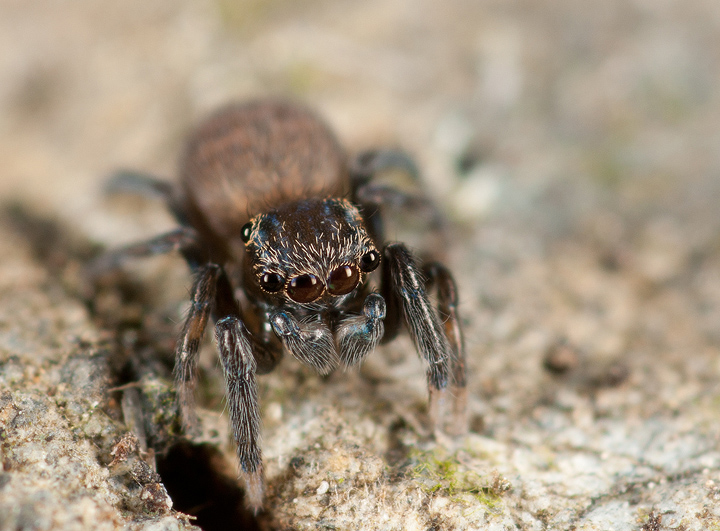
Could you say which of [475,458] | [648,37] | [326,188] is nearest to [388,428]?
[475,458]

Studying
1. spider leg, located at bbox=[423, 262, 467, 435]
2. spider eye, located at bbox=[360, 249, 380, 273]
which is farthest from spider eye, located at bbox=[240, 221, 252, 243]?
spider leg, located at bbox=[423, 262, 467, 435]

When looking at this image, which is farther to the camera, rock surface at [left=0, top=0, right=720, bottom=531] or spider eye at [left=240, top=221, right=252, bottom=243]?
spider eye at [left=240, top=221, right=252, bottom=243]

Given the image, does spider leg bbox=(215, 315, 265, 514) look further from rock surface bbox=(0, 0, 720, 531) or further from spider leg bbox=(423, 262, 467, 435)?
A: spider leg bbox=(423, 262, 467, 435)

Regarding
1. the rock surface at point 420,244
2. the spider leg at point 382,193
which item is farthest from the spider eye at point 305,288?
the spider leg at point 382,193

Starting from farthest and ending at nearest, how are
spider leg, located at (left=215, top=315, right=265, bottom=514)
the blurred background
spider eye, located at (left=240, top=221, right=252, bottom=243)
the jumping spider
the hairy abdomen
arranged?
the blurred background < the hairy abdomen < spider eye, located at (left=240, top=221, right=252, bottom=243) < the jumping spider < spider leg, located at (left=215, top=315, right=265, bottom=514)

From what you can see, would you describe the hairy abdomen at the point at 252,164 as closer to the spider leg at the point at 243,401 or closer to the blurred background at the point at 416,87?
the blurred background at the point at 416,87

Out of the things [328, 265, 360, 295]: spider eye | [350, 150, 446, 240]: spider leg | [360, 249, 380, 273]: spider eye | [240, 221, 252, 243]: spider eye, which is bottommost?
[328, 265, 360, 295]: spider eye

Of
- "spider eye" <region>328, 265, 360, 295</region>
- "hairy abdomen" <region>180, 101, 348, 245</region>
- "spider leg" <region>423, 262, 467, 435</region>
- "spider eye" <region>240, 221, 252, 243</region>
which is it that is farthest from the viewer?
"hairy abdomen" <region>180, 101, 348, 245</region>
